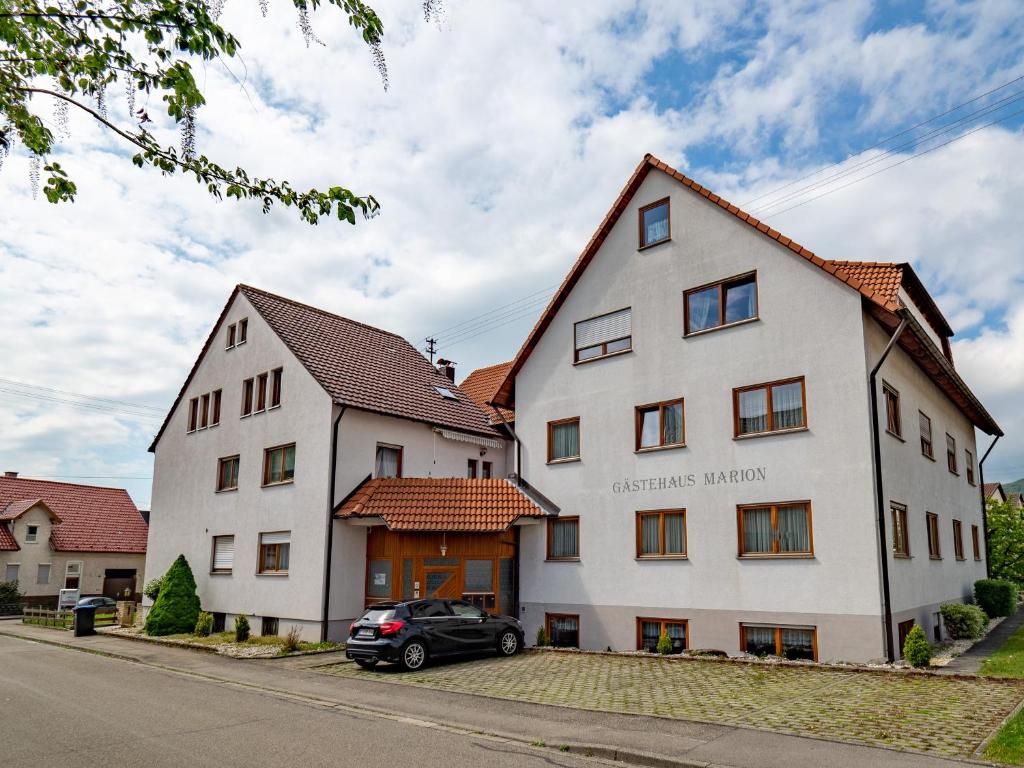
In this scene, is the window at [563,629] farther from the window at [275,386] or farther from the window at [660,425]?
the window at [275,386]

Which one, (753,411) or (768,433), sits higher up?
(753,411)

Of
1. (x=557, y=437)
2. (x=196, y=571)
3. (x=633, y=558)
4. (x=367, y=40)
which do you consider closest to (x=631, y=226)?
(x=557, y=437)

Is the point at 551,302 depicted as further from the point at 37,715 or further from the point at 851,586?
the point at 37,715

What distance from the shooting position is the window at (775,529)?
16641 millimetres

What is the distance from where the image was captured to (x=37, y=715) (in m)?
12.0

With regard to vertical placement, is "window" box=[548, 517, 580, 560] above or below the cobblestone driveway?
above

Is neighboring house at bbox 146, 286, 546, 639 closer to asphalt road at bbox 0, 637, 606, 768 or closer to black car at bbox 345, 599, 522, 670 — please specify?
black car at bbox 345, 599, 522, 670

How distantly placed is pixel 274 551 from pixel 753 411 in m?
14.7

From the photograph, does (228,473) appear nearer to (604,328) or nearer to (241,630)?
(241,630)

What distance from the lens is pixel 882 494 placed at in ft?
52.3

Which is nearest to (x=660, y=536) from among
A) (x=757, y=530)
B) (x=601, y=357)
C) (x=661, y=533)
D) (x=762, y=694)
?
(x=661, y=533)

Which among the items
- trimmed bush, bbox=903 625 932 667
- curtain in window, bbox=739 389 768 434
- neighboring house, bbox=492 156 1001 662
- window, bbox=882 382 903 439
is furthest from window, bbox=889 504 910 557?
curtain in window, bbox=739 389 768 434

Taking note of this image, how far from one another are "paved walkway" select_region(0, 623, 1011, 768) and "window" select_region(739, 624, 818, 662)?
1391 mm

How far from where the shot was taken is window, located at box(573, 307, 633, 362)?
68.2 ft
